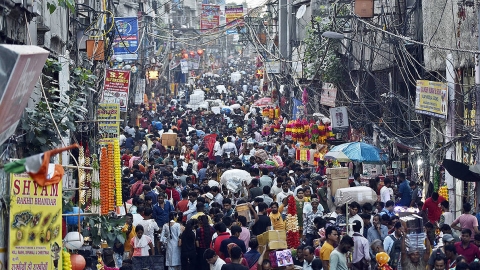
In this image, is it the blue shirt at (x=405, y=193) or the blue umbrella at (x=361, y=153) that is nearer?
the blue shirt at (x=405, y=193)

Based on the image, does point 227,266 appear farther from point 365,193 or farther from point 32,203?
point 365,193

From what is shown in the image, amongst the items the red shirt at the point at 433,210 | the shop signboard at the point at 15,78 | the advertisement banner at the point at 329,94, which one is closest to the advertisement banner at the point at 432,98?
the red shirt at the point at 433,210

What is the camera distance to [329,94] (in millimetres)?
28422

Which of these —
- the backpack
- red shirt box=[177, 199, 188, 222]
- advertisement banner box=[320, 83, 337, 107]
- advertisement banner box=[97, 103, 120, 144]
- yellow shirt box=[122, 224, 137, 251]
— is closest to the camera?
the backpack

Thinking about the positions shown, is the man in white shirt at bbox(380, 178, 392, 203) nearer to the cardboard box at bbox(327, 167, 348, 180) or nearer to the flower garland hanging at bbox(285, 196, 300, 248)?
the cardboard box at bbox(327, 167, 348, 180)

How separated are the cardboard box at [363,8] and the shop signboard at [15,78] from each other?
15.7 metres

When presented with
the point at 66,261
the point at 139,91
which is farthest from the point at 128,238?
the point at 139,91

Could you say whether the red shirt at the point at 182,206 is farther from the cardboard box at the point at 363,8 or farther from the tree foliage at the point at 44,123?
the cardboard box at the point at 363,8

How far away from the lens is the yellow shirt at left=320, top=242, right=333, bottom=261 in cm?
1241

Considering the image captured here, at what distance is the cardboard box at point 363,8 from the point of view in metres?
23.7

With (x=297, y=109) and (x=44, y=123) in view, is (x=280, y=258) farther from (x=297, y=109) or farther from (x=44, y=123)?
(x=297, y=109)

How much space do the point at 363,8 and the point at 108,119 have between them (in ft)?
28.5

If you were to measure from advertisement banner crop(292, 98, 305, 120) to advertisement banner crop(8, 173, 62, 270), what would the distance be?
2388cm

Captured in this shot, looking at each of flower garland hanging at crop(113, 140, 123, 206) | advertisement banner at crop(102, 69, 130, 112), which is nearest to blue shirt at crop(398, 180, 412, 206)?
flower garland hanging at crop(113, 140, 123, 206)
